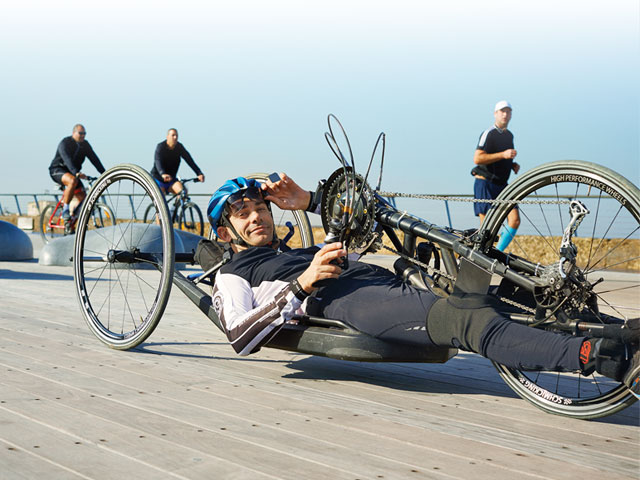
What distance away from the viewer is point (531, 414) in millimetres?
2836

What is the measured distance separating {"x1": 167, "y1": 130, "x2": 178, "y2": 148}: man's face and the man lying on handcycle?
8.33 m

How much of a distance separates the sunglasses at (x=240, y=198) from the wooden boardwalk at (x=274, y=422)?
2.35ft

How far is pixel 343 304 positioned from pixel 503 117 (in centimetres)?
464

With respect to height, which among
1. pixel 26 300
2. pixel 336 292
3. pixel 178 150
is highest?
pixel 178 150

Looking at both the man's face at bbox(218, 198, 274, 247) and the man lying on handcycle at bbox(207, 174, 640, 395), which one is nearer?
the man lying on handcycle at bbox(207, 174, 640, 395)

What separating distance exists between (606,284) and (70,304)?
19.5 feet

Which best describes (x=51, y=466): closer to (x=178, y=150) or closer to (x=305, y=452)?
(x=305, y=452)

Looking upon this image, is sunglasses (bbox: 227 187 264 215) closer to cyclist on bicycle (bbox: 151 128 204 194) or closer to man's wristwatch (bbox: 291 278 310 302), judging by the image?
man's wristwatch (bbox: 291 278 310 302)

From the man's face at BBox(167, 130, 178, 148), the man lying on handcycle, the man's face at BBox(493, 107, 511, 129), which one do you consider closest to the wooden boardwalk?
the man lying on handcycle

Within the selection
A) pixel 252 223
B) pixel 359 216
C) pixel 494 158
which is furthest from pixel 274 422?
pixel 494 158

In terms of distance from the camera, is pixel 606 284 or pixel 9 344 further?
pixel 606 284

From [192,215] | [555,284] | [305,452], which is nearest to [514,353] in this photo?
[555,284]

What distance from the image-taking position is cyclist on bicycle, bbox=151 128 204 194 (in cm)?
1186

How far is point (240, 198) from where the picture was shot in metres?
3.60
